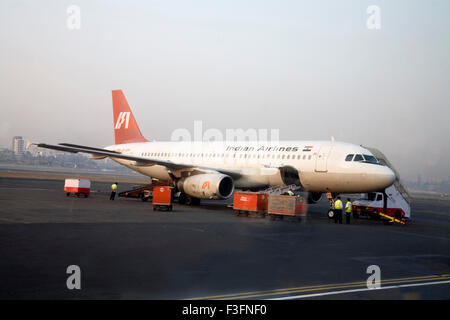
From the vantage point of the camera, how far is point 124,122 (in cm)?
3803

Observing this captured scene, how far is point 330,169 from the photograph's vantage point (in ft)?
79.2

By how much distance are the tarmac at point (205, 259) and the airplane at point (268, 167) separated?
16.5 ft

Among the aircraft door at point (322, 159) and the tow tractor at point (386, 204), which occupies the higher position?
the aircraft door at point (322, 159)

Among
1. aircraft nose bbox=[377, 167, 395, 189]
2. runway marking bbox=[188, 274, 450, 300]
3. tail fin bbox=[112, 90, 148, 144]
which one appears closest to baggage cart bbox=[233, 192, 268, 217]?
aircraft nose bbox=[377, 167, 395, 189]

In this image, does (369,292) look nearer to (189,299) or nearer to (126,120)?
(189,299)

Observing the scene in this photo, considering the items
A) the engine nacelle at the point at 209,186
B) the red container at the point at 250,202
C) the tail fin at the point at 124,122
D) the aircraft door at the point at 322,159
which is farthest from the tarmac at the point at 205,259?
the tail fin at the point at 124,122

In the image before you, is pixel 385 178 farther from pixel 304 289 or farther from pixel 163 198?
pixel 304 289

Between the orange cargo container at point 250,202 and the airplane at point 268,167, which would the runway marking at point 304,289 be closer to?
the orange cargo container at point 250,202

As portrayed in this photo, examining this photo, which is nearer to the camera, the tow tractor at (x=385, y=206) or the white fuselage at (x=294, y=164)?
the white fuselage at (x=294, y=164)

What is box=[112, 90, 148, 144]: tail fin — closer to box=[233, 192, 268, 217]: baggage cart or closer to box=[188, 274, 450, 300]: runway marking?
box=[233, 192, 268, 217]: baggage cart

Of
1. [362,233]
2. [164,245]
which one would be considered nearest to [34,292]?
[164,245]

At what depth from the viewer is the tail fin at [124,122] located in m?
37.9

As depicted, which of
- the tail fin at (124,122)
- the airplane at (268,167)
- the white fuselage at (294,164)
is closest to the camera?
the white fuselage at (294,164)

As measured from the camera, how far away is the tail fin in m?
37.9
